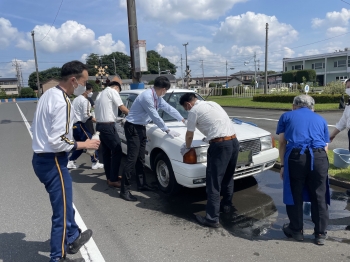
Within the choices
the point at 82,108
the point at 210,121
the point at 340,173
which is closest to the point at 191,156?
the point at 210,121

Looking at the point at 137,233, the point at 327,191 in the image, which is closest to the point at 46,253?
the point at 137,233

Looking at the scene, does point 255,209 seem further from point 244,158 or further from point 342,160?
point 342,160

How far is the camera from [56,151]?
8.82 feet

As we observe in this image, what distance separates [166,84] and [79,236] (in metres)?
2.63

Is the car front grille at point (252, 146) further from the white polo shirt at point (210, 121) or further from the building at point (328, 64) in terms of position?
the building at point (328, 64)

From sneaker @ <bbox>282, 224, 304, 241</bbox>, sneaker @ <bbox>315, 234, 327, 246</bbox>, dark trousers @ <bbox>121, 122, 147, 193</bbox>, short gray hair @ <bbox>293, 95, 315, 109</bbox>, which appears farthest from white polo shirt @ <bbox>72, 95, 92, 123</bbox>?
sneaker @ <bbox>315, 234, 327, 246</bbox>

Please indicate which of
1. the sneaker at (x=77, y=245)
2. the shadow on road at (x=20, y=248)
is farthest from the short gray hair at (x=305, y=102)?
the shadow on road at (x=20, y=248)

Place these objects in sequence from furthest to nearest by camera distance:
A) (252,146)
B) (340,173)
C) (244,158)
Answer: (340,173)
(252,146)
(244,158)

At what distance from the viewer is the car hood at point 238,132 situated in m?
4.39

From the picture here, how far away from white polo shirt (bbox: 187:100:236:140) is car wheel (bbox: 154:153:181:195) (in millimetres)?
1113

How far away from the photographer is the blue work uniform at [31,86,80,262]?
2.62 meters

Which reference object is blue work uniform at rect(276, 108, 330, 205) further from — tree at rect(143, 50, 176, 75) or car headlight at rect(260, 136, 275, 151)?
tree at rect(143, 50, 176, 75)

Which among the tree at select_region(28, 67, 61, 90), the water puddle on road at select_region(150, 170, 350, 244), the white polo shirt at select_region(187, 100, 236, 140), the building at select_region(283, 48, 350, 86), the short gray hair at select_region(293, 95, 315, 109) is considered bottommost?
the water puddle on road at select_region(150, 170, 350, 244)

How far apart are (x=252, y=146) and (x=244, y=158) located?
336mm
